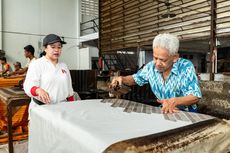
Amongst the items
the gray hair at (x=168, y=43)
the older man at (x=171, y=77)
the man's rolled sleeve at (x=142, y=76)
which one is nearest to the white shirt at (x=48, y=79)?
the man's rolled sleeve at (x=142, y=76)

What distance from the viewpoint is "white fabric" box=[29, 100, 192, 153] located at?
37.1 inches

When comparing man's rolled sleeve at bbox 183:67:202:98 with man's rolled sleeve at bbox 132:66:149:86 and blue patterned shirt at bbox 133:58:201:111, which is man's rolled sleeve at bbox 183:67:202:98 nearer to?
blue patterned shirt at bbox 133:58:201:111

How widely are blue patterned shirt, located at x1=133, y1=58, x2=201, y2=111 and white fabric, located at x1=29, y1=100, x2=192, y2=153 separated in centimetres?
43

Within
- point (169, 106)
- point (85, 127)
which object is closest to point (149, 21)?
point (169, 106)

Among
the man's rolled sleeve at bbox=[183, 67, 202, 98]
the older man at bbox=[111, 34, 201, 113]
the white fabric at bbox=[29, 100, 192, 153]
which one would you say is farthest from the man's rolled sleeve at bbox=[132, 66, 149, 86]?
the white fabric at bbox=[29, 100, 192, 153]

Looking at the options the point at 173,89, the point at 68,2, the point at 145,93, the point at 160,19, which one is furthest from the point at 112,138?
the point at 68,2

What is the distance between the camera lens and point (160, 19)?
452 cm

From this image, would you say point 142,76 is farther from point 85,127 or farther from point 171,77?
point 85,127

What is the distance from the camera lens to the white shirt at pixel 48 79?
2.17 meters

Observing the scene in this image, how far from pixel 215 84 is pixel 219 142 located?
1811mm

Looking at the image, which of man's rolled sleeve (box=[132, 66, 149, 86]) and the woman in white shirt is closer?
man's rolled sleeve (box=[132, 66, 149, 86])

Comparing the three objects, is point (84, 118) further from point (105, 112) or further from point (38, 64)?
point (38, 64)

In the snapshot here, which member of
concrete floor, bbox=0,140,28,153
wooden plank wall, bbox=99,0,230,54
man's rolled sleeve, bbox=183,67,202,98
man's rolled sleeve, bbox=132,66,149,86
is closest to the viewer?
man's rolled sleeve, bbox=183,67,202,98

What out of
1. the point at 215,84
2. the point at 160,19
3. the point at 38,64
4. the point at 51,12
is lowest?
the point at 215,84
